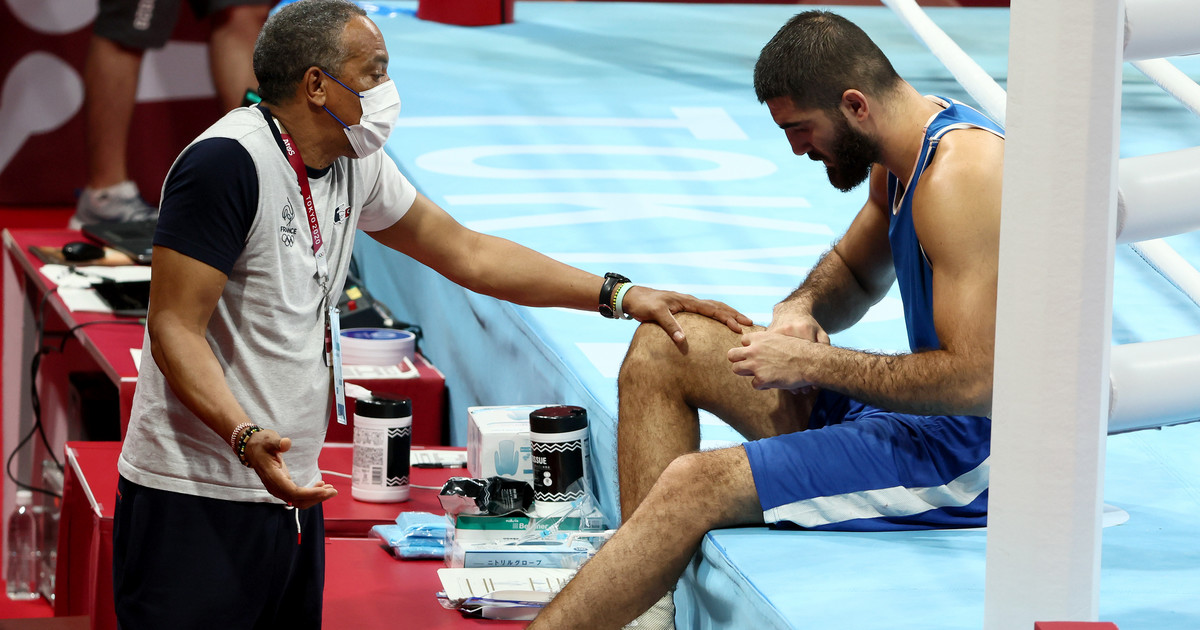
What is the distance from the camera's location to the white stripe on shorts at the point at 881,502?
1.99 metres

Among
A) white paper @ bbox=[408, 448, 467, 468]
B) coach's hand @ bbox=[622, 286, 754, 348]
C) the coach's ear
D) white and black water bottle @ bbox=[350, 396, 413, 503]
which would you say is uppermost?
the coach's ear

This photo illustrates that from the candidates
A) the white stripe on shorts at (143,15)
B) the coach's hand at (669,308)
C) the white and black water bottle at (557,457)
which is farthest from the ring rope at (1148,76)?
the white stripe on shorts at (143,15)

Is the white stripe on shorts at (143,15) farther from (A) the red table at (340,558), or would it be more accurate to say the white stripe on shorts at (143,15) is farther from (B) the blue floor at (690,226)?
(A) the red table at (340,558)

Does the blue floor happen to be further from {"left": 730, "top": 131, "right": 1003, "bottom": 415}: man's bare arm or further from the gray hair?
the gray hair

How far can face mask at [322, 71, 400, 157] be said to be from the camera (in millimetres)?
1973

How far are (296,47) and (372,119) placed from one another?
144 mm

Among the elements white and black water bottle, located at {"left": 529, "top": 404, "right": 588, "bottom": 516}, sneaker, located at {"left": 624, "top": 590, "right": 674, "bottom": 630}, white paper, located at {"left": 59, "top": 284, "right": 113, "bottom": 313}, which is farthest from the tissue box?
white paper, located at {"left": 59, "top": 284, "right": 113, "bottom": 313}

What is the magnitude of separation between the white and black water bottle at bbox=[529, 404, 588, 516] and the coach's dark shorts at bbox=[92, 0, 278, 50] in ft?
10.2

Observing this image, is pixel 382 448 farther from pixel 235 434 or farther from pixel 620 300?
pixel 235 434

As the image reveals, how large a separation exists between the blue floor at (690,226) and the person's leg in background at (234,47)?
0.56 metres

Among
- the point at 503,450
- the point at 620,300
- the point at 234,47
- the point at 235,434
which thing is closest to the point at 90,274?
the point at 234,47

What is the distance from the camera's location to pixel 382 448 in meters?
2.69

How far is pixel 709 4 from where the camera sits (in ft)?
24.0

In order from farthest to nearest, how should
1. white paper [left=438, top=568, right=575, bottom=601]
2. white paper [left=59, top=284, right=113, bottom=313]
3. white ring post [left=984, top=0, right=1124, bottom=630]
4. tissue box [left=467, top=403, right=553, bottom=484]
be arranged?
1. white paper [left=59, top=284, right=113, bottom=313]
2. tissue box [left=467, top=403, right=553, bottom=484]
3. white paper [left=438, top=568, right=575, bottom=601]
4. white ring post [left=984, top=0, right=1124, bottom=630]
